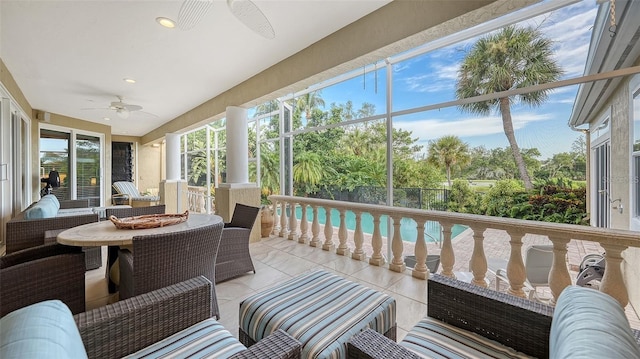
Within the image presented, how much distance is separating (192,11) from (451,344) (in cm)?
255

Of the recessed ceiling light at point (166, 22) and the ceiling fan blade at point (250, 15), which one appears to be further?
the recessed ceiling light at point (166, 22)

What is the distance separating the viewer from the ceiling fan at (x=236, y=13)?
1.71 metres

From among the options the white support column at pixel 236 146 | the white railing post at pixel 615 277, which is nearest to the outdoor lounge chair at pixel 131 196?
the white support column at pixel 236 146

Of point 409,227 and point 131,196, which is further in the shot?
point 131,196

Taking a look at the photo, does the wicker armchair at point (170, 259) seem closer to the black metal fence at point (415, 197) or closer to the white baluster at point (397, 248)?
the white baluster at point (397, 248)

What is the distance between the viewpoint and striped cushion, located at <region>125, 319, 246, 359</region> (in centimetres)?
101

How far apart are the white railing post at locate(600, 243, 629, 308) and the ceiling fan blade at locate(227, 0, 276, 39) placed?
8.79ft

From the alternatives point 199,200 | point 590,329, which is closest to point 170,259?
point 590,329

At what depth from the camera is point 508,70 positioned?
2.53 meters

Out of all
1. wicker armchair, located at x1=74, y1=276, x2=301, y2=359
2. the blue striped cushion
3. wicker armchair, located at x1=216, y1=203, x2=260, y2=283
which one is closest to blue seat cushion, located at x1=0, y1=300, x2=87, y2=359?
wicker armchair, located at x1=74, y1=276, x2=301, y2=359

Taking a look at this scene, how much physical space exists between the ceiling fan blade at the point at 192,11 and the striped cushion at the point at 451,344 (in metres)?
2.35

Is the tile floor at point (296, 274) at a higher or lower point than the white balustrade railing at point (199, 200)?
lower

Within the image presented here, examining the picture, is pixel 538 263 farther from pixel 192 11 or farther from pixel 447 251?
Result: pixel 192 11

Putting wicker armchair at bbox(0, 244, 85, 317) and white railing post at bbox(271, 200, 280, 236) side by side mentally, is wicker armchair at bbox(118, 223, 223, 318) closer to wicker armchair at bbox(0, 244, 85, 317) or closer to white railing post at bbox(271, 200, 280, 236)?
wicker armchair at bbox(0, 244, 85, 317)
